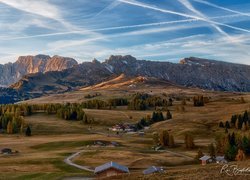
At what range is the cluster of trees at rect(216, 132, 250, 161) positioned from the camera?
413ft

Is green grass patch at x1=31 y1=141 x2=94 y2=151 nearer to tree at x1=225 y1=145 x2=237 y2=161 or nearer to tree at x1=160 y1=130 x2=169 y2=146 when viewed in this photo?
tree at x1=160 y1=130 x2=169 y2=146

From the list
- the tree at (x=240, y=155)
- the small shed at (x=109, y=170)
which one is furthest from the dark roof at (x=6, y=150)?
the tree at (x=240, y=155)

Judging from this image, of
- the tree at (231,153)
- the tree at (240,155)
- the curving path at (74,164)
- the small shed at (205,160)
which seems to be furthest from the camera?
the tree at (231,153)

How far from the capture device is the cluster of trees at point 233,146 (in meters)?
126

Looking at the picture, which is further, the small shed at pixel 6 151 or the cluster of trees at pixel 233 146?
the small shed at pixel 6 151

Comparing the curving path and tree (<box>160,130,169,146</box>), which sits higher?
tree (<box>160,130,169,146</box>)

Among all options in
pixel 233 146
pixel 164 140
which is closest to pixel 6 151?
pixel 164 140

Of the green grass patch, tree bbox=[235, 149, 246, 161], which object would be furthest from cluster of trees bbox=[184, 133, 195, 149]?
the green grass patch

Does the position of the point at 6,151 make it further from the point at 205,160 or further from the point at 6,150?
the point at 205,160

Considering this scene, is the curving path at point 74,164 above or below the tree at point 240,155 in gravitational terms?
below

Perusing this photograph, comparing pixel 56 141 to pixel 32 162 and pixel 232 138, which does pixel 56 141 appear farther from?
pixel 232 138

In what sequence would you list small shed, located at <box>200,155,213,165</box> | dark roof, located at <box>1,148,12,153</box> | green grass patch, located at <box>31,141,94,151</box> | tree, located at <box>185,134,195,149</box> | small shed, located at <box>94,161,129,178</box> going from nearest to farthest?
small shed, located at <box>94,161,129,178</box> < small shed, located at <box>200,155,213,165</box> < dark roof, located at <box>1,148,12,153</box> < tree, located at <box>185,134,195,149</box> < green grass patch, located at <box>31,141,94,151</box>

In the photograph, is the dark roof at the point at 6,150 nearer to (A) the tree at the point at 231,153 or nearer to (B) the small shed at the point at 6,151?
(B) the small shed at the point at 6,151

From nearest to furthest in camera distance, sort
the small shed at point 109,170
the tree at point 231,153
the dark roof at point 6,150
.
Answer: the small shed at point 109,170
the tree at point 231,153
the dark roof at point 6,150
